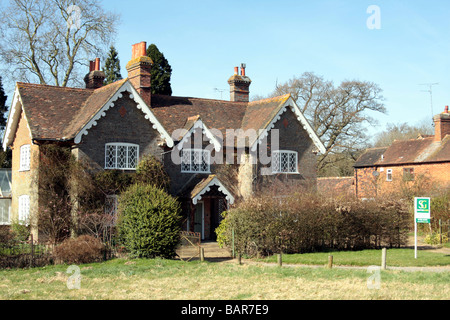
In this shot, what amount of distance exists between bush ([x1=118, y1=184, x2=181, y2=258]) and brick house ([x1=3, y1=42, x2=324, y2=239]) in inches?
170

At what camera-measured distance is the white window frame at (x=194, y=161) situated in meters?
27.8

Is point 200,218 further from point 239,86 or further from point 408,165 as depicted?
point 408,165

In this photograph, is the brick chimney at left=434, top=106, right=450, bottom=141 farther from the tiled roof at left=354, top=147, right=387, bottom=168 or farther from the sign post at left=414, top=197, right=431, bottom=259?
the sign post at left=414, top=197, right=431, bottom=259

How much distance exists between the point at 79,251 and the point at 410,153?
3400cm

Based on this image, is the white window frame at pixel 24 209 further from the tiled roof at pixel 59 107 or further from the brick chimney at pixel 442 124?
the brick chimney at pixel 442 124

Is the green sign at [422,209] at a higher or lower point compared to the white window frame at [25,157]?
lower

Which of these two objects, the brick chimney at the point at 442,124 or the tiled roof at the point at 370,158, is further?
the tiled roof at the point at 370,158

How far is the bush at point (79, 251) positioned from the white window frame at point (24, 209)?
591 centimetres

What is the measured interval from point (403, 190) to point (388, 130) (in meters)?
42.9

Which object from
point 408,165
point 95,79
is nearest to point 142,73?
point 95,79

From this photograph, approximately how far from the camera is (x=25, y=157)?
1059 inches

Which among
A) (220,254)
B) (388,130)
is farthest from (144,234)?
(388,130)

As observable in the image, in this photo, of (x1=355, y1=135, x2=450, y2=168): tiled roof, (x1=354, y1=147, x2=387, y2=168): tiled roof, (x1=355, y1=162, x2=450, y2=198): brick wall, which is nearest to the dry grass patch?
(x1=355, y1=162, x2=450, y2=198): brick wall

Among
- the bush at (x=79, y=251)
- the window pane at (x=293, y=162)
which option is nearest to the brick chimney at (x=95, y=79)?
the window pane at (x=293, y=162)
